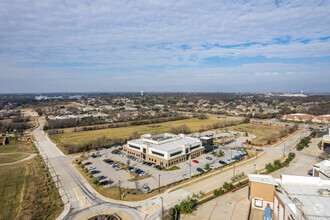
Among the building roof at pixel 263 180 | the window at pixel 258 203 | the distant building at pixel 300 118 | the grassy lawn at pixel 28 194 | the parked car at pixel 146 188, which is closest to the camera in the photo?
the grassy lawn at pixel 28 194

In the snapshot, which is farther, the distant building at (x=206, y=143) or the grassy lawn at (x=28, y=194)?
the distant building at (x=206, y=143)

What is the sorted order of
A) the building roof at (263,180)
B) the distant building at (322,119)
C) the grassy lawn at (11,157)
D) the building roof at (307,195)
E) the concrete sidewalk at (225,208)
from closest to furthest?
the building roof at (307,195) < the concrete sidewalk at (225,208) < the building roof at (263,180) < the grassy lawn at (11,157) < the distant building at (322,119)

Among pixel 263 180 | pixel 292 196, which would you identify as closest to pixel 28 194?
pixel 263 180

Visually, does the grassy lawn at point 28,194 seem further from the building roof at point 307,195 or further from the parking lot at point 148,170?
the building roof at point 307,195

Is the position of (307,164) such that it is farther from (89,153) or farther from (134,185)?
(89,153)

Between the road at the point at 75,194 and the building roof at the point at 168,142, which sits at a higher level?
the building roof at the point at 168,142

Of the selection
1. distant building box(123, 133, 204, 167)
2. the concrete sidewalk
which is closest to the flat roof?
distant building box(123, 133, 204, 167)

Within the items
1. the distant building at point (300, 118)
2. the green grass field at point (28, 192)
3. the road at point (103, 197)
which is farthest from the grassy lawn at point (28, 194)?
the distant building at point (300, 118)
